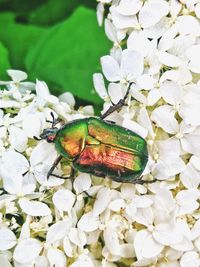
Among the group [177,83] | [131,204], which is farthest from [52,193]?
[177,83]

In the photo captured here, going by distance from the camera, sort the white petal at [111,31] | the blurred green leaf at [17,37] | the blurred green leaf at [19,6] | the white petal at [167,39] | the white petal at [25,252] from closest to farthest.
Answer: the white petal at [25,252] < the white petal at [167,39] < the white petal at [111,31] < the blurred green leaf at [17,37] < the blurred green leaf at [19,6]

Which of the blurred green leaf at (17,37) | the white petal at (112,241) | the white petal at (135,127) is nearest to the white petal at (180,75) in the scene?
the white petal at (135,127)

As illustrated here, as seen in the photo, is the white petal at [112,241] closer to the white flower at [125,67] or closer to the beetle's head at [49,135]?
the beetle's head at [49,135]

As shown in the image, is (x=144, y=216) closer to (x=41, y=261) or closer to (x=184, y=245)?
(x=184, y=245)

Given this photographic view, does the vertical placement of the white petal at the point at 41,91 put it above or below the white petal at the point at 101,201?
above

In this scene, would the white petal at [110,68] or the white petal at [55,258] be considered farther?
the white petal at [110,68]

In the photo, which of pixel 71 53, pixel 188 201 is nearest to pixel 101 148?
pixel 188 201

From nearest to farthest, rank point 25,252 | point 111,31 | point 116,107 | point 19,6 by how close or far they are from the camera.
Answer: point 25,252
point 116,107
point 111,31
point 19,6

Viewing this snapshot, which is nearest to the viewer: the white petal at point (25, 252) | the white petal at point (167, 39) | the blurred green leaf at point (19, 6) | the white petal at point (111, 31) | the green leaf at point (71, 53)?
the white petal at point (25, 252)
